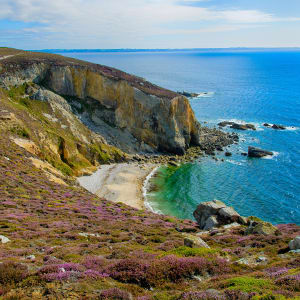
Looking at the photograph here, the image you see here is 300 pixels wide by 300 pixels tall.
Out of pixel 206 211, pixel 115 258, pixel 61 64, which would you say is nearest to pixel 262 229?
pixel 206 211

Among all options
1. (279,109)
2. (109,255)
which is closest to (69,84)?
(109,255)

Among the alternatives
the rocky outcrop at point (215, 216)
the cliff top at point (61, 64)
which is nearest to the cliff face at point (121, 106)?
the cliff top at point (61, 64)

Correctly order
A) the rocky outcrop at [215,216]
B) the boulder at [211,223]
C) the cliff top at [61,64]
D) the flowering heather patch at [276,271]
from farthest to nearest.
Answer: the cliff top at [61,64], the rocky outcrop at [215,216], the boulder at [211,223], the flowering heather patch at [276,271]

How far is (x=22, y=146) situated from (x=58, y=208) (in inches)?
767

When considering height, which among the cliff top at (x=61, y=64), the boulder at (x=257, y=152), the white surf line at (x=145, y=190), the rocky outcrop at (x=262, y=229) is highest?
the cliff top at (x=61, y=64)

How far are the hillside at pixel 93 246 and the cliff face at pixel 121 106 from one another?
16228 millimetres

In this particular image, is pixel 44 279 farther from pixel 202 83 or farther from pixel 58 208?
pixel 202 83

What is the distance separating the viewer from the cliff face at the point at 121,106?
7550 centimetres

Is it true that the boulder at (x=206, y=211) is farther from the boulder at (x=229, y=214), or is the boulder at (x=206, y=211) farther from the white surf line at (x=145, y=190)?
the white surf line at (x=145, y=190)

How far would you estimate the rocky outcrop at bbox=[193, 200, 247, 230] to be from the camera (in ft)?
91.6

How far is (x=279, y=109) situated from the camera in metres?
119

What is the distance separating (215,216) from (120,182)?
3194cm

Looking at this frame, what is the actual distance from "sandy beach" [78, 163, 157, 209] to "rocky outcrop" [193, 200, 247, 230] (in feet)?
66.2

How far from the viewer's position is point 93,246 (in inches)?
709
